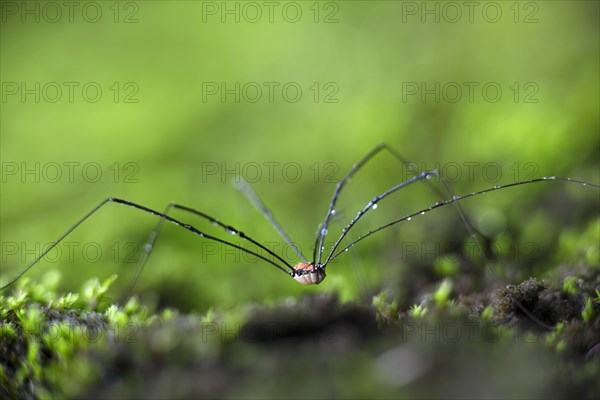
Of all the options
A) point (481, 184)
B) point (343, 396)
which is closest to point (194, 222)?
point (481, 184)

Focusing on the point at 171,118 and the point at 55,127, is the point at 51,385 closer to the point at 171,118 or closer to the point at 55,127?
the point at 171,118

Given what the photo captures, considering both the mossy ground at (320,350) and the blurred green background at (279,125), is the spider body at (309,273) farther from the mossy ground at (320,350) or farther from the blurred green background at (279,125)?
the mossy ground at (320,350)

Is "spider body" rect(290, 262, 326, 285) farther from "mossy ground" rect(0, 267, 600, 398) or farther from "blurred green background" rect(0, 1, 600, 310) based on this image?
"mossy ground" rect(0, 267, 600, 398)

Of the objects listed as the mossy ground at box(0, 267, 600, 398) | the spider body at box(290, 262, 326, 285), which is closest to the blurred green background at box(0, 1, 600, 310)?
the spider body at box(290, 262, 326, 285)

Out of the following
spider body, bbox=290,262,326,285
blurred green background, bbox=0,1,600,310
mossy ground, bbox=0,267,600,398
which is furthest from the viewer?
blurred green background, bbox=0,1,600,310

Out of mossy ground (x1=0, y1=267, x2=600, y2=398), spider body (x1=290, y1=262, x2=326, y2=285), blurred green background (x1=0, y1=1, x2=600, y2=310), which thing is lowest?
spider body (x1=290, y1=262, x2=326, y2=285)
